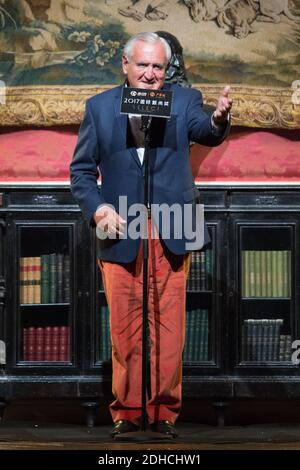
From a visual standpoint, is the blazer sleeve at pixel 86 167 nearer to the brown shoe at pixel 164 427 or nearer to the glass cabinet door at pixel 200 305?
the brown shoe at pixel 164 427

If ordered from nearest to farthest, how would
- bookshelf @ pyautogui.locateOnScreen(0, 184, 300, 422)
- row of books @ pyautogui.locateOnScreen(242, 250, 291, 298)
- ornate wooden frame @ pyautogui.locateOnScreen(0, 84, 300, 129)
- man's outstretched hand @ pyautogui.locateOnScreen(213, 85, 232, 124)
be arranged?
1. man's outstretched hand @ pyautogui.locateOnScreen(213, 85, 232, 124)
2. bookshelf @ pyautogui.locateOnScreen(0, 184, 300, 422)
3. row of books @ pyautogui.locateOnScreen(242, 250, 291, 298)
4. ornate wooden frame @ pyautogui.locateOnScreen(0, 84, 300, 129)

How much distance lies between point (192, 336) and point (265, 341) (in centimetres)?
36

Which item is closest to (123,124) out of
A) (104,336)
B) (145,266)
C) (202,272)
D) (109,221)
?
(109,221)

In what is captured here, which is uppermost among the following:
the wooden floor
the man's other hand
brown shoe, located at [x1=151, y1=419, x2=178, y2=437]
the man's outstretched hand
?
the man's outstretched hand

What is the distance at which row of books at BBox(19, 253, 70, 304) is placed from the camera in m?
5.75

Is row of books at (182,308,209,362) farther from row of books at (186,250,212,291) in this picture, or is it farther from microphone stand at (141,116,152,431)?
microphone stand at (141,116,152,431)

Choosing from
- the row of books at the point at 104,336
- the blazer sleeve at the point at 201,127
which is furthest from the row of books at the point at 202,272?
the blazer sleeve at the point at 201,127

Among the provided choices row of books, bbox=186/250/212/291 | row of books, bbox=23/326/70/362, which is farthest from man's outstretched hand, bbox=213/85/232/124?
row of books, bbox=23/326/70/362

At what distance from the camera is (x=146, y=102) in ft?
14.6

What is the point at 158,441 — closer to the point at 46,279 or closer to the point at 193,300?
the point at 193,300

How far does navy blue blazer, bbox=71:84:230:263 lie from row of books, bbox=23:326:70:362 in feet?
3.26

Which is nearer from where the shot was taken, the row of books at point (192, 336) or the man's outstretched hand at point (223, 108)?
the man's outstretched hand at point (223, 108)

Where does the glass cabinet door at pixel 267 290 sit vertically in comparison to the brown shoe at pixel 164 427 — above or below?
above

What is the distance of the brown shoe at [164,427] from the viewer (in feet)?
15.6
